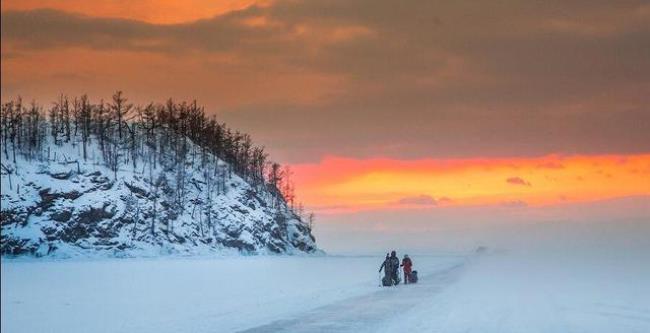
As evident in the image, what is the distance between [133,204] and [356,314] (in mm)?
113043

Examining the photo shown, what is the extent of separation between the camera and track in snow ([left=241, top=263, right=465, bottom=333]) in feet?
80.9

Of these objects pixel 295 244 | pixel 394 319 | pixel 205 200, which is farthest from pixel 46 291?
pixel 295 244

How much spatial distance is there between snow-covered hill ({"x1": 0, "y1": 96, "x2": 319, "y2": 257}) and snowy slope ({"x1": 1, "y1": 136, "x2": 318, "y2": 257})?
0.59ft

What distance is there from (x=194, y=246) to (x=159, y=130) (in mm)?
41273

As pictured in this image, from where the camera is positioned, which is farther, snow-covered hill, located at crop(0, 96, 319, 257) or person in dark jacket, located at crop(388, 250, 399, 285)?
snow-covered hill, located at crop(0, 96, 319, 257)

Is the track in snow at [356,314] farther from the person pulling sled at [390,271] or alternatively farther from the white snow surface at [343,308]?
the person pulling sled at [390,271]

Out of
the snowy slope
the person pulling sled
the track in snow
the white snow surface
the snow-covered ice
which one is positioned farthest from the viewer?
the snowy slope

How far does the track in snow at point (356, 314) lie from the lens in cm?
2466

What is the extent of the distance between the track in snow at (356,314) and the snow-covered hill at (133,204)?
83105 millimetres

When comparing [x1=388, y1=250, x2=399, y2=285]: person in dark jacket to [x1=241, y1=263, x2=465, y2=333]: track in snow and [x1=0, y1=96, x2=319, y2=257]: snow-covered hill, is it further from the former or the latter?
[x1=0, y1=96, x2=319, y2=257]: snow-covered hill

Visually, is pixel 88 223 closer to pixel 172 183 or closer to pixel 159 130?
pixel 172 183

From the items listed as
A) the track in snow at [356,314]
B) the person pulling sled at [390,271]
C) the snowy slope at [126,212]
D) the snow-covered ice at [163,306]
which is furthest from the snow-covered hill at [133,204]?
the track in snow at [356,314]

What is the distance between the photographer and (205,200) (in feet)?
506

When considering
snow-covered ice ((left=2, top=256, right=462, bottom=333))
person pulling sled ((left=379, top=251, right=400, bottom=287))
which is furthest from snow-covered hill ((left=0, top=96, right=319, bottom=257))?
person pulling sled ((left=379, top=251, right=400, bottom=287))
